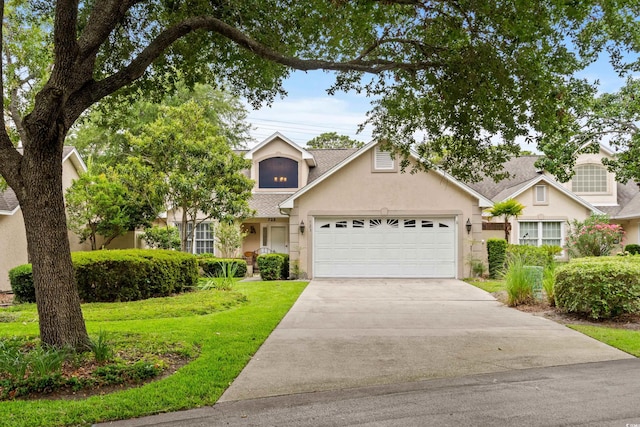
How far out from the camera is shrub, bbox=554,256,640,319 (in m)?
8.31

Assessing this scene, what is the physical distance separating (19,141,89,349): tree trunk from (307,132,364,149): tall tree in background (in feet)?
136

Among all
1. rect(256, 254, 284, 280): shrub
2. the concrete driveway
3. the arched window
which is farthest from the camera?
the arched window

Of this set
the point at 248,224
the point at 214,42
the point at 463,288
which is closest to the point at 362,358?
the point at 214,42

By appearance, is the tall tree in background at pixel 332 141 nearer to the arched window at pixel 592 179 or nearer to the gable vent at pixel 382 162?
the arched window at pixel 592 179

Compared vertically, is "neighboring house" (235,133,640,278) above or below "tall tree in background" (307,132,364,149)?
below

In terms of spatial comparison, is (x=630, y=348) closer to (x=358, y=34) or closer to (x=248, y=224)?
(x=358, y=34)

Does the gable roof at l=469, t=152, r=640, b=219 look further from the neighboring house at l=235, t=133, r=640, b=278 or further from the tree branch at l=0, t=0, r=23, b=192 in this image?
the tree branch at l=0, t=0, r=23, b=192

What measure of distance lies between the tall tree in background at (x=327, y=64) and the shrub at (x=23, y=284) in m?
5.76

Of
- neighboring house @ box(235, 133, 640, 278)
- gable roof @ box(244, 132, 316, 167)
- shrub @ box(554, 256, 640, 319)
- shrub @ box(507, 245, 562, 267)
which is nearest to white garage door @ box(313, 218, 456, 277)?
neighboring house @ box(235, 133, 640, 278)

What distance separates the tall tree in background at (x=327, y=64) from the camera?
5.50 metres

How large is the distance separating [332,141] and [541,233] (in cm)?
2955

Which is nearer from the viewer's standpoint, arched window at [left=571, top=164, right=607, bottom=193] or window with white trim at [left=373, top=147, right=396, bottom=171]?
window with white trim at [left=373, top=147, right=396, bottom=171]

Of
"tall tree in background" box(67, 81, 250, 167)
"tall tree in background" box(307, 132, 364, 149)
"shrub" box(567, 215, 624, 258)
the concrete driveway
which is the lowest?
the concrete driveway

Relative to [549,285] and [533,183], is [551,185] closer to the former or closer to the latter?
[533,183]
